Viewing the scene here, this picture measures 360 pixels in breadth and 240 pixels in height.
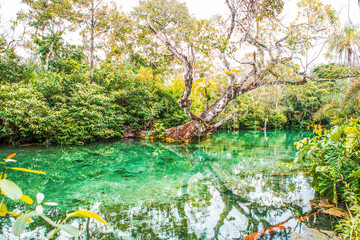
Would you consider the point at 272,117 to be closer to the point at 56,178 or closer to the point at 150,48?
the point at 150,48

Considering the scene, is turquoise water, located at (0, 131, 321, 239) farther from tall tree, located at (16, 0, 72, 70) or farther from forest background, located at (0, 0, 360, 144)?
tall tree, located at (16, 0, 72, 70)

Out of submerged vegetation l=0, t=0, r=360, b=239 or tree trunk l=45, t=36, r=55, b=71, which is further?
tree trunk l=45, t=36, r=55, b=71

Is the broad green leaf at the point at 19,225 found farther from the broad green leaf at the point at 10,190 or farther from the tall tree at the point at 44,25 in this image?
the tall tree at the point at 44,25

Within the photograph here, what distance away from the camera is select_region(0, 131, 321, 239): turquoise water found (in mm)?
2365

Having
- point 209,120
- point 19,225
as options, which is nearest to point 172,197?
point 19,225

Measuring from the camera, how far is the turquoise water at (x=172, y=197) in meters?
2.37

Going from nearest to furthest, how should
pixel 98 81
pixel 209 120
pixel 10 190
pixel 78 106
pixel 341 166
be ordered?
pixel 10 190
pixel 341 166
pixel 78 106
pixel 209 120
pixel 98 81

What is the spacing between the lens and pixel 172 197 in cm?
337

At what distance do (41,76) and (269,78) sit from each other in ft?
37.1

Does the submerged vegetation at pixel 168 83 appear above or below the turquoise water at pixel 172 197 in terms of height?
above

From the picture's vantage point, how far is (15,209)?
2.76m

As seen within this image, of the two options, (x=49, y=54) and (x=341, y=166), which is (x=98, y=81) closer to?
(x=49, y=54)

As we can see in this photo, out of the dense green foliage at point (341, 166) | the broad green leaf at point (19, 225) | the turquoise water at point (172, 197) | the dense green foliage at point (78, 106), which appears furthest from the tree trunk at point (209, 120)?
the broad green leaf at point (19, 225)

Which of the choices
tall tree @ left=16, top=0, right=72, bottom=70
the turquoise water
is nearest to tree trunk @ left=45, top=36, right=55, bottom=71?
tall tree @ left=16, top=0, right=72, bottom=70
